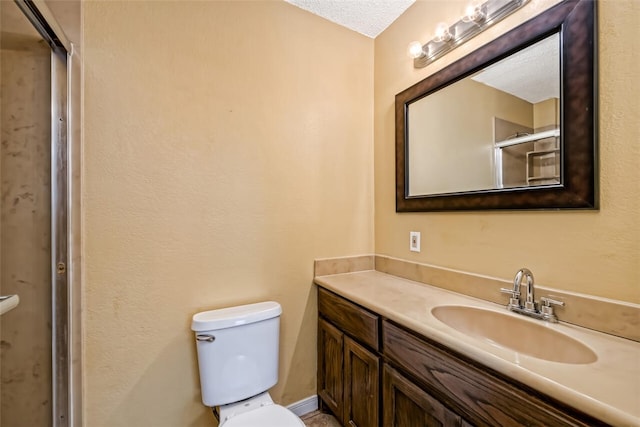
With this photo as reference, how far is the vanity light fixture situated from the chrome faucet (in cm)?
110

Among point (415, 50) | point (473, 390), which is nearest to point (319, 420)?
point (473, 390)

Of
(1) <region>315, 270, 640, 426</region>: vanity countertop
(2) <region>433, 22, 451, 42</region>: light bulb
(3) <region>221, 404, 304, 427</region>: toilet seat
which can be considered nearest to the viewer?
(1) <region>315, 270, 640, 426</region>: vanity countertop

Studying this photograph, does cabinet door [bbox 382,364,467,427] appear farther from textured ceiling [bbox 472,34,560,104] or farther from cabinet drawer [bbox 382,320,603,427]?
textured ceiling [bbox 472,34,560,104]

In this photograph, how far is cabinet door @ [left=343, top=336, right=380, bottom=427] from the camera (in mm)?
1175

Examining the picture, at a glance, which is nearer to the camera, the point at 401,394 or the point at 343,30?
the point at 401,394

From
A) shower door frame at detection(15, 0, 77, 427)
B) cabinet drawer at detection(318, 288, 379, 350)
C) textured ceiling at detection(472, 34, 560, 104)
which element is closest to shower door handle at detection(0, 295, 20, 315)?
shower door frame at detection(15, 0, 77, 427)

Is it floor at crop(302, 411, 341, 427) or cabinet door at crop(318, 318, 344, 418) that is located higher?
cabinet door at crop(318, 318, 344, 418)

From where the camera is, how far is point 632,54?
841mm

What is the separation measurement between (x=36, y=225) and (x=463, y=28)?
2.09 metres

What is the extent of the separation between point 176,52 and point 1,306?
1.24 m

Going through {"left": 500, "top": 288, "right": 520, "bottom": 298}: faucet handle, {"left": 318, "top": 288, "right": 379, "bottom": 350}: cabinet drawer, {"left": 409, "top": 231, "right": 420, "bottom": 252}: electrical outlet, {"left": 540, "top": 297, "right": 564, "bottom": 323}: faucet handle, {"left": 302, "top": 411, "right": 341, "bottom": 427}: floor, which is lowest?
{"left": 302, "top": 411, "right": 341, "bottom": 427}: floor

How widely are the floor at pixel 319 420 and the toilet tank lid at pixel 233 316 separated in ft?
2.46

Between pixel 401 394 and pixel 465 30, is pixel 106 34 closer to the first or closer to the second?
pixel 465 30

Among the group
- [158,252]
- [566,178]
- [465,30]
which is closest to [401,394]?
[566,178]
